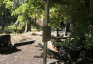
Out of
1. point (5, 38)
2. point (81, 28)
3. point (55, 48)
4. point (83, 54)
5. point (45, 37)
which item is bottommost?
point (55, 48)

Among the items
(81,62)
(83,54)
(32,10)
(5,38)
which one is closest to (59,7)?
(32,10)

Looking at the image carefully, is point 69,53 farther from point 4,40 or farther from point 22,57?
point 4,40

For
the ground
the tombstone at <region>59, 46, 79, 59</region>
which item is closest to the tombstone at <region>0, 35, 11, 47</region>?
the ground

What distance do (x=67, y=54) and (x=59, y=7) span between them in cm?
339

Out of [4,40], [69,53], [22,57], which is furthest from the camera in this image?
[4,40]

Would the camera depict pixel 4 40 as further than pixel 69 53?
Yes

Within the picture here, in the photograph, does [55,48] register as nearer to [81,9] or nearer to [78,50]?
[78,50]

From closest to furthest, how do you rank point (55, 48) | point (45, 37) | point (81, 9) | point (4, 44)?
point (45, 37) < point (81, 9) < point (4, 44) < point (55, 48)

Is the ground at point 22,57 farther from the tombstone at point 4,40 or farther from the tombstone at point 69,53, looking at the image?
the tombstone at point 69,53

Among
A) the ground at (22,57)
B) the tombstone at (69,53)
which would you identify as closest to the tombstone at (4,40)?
the ground at (22,57)

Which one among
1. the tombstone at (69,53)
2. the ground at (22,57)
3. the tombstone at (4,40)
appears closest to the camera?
the ground at (22,57)

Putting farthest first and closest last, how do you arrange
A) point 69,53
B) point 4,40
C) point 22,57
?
1. point 4,40
2. point 69,53
3. point 22,57

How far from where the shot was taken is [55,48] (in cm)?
550

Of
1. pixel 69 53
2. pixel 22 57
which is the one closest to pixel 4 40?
pixel 22 57
